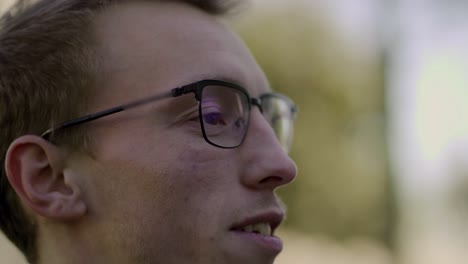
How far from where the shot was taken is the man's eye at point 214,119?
213cm

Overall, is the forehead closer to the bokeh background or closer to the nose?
the nose

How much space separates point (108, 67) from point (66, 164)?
326mm

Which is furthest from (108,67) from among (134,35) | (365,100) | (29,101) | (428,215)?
(365,100)

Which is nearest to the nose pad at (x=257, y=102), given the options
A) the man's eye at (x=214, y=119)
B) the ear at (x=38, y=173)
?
the man's eye at (x=214, y=119)

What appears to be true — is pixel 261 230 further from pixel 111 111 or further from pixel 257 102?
pixel 111 111

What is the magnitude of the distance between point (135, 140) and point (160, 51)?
0.31 m

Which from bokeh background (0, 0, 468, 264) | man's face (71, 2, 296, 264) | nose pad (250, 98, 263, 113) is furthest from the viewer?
bokeh background (0, 0, 468, 264)

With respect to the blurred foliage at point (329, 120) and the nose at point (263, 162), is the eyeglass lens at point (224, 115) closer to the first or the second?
Answer: the nose at point (263, 162)

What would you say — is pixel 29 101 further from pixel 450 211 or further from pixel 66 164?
pixel 450 211

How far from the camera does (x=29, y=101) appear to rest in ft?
7.29

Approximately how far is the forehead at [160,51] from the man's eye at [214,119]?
12cm

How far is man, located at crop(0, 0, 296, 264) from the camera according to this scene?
6.56ft

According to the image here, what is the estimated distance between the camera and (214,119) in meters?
2.15

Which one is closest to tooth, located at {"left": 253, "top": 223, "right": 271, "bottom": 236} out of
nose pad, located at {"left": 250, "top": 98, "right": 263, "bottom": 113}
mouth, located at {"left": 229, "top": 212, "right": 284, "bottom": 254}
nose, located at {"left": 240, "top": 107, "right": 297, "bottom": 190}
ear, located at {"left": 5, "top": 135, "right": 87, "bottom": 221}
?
mouth, located at {"left": 229, "top": 212, "right": 284, "bottom": 254}
